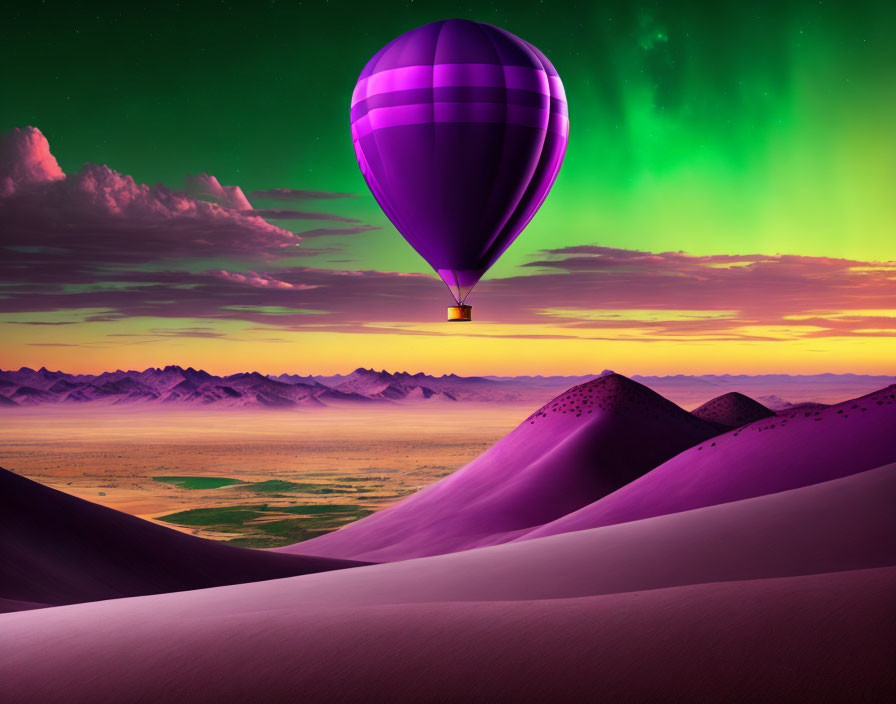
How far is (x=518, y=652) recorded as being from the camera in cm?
1377

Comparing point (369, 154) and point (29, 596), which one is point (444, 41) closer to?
point (369, 154)

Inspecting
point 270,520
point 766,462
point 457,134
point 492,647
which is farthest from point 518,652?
point 270,520

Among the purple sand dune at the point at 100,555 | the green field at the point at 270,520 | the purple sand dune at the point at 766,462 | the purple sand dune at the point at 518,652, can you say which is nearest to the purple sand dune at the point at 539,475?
the purple sand dune at the point at 766,462

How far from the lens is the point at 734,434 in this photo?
191ft

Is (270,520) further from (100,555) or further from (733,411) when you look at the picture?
(100,555)

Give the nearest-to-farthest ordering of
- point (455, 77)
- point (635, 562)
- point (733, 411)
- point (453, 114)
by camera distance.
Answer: point (635, 562) → point (455, 77) → point (453, 114) → point (733, 411)

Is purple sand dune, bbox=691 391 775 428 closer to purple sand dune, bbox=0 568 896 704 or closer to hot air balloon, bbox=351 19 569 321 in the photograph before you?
hot air balloon, bbox=351 19 569 321

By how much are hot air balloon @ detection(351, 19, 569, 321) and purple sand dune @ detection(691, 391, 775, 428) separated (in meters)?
61.8

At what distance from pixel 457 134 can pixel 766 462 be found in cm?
2364

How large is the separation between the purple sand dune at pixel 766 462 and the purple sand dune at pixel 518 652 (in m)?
34.8

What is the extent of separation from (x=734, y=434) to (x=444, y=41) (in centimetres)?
2874

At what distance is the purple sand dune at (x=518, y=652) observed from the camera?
12.7 metres

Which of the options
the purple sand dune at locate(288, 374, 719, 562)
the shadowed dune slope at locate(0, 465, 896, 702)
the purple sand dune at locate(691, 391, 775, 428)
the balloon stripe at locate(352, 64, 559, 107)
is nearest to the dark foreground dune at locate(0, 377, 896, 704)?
the shadowed dune slope at locate(0, 465, 896, 702)

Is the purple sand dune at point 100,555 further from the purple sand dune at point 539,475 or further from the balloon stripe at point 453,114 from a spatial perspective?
Result: the balloon stripe at point 453,114
